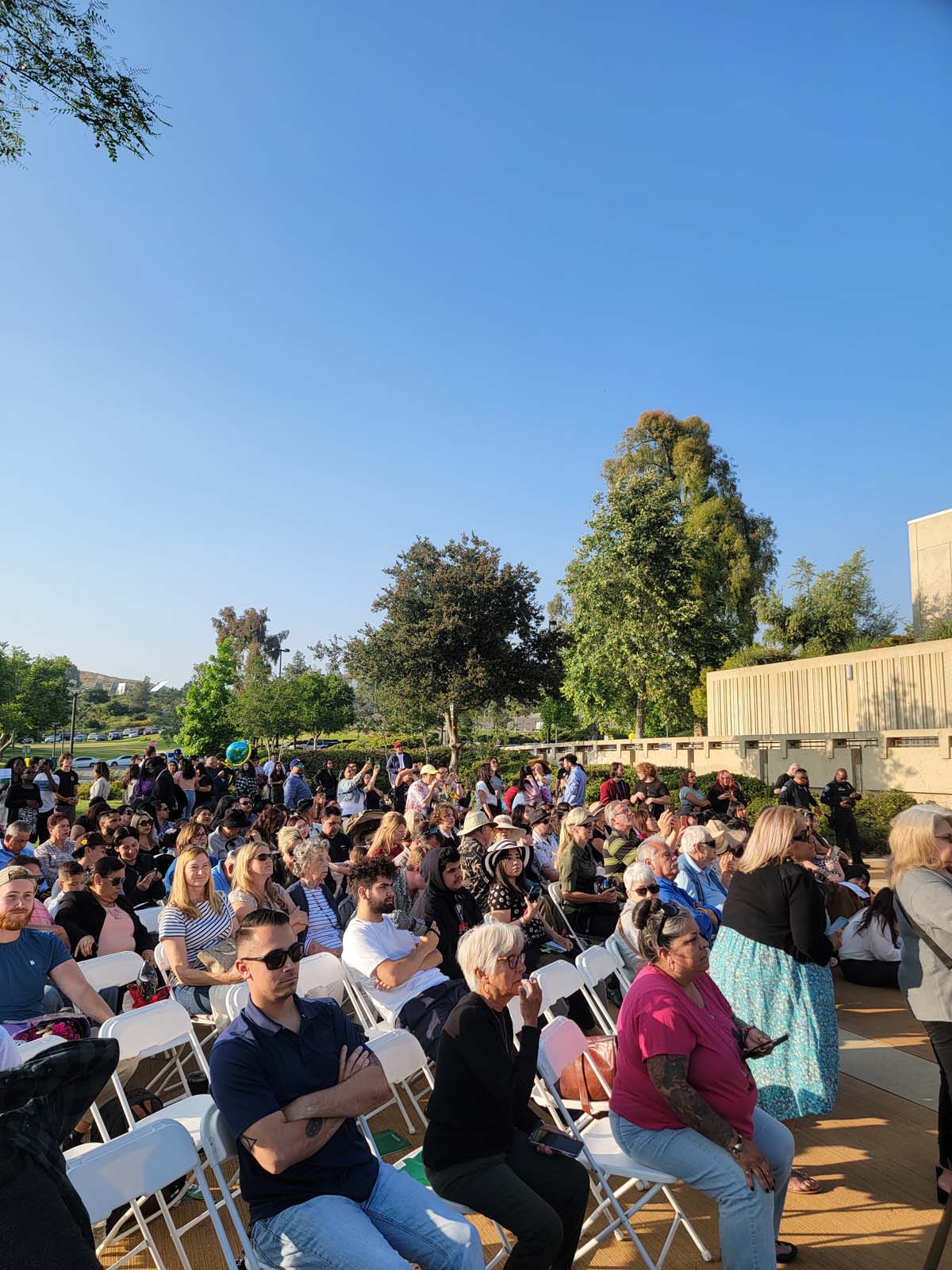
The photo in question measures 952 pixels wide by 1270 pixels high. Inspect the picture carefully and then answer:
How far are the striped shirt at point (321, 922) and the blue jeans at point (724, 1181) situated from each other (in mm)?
3234

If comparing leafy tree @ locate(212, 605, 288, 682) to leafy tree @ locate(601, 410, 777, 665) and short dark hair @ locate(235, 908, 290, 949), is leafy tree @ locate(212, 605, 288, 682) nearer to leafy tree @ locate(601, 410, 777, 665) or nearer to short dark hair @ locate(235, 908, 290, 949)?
leafy tree @ locate(601, 410, 777, 665)

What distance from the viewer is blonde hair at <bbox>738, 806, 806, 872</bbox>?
4.21m

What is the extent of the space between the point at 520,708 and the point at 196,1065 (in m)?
26.8

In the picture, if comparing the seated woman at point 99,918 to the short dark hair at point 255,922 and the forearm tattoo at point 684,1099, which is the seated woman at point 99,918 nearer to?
the short dark hair at point 255,922

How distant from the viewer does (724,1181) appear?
3025 millimetres

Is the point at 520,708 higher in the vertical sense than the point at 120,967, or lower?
higher

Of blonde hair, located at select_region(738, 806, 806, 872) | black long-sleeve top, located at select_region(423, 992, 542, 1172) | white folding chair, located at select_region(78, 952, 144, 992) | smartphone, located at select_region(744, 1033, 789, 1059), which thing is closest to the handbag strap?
blonde hair, located at select_region(738, 806, 806, 872)

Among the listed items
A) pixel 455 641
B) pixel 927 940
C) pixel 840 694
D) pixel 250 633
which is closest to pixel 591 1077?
pixel 927 940

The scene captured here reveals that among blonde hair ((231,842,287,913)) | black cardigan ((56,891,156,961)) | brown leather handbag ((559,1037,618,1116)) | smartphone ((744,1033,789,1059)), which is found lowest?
brown leather handbag ((559,1037,618,1116))

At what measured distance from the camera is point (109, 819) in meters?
8.47

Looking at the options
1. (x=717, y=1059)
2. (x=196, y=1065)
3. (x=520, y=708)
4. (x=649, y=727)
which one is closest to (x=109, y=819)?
(x=196, y=1065)

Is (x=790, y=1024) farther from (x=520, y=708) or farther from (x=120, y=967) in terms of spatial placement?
(x=520, y=708)

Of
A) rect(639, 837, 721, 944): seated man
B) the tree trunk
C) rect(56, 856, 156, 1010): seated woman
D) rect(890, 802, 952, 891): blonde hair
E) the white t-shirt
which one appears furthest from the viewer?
the tree trunk

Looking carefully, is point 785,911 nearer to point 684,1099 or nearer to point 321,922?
point 684,1099
